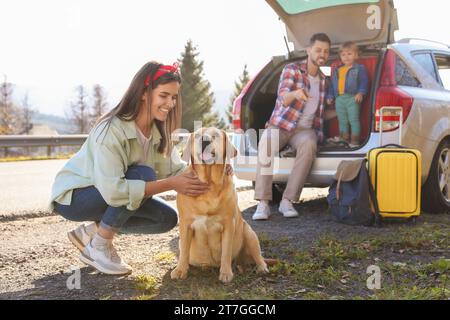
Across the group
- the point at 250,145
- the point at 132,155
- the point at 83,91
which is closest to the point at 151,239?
the point at 132,155

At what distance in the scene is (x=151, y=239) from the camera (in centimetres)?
430

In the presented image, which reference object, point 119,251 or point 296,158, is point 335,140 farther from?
point 119,251

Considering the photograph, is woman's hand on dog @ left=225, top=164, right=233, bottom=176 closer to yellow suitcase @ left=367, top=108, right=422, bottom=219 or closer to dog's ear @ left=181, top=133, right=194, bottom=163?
dog's ear @ left=181, top=133, right=194, bottom=163

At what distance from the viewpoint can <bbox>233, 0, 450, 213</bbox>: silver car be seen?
15.9 feet

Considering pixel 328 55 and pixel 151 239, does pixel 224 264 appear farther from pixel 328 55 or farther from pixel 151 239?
pixel 328 55

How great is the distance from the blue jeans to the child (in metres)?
2.55

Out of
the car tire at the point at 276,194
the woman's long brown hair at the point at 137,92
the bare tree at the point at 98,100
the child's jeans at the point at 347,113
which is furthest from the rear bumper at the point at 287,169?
the bare tree at the point at 98,100

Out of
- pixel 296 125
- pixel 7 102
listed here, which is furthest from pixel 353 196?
pixel 7 102

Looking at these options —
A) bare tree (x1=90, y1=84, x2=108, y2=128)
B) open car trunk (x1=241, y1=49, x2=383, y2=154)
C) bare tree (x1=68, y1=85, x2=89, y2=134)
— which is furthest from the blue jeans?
bare tree (x1=90, y1=84, x2=108, y2=128)

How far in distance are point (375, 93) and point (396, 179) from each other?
822mm

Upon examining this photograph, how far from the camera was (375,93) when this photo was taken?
4.82 meters

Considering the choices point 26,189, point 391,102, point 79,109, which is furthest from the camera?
point 79,109

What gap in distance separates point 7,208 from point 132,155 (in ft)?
9.76

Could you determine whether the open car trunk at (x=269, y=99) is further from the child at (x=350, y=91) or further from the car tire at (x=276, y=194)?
the car tire at (x=276, y=194)
